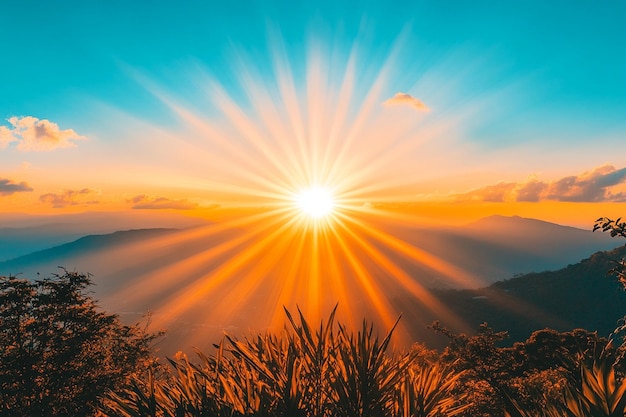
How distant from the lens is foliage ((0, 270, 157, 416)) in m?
20.0

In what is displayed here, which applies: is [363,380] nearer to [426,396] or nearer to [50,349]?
[426,396]

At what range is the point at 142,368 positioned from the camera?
33.2 meters

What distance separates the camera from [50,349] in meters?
21.6

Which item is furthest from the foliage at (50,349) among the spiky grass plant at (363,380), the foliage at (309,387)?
the spiky grass plant at (363,380)

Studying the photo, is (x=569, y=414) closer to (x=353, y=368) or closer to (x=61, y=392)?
(x=353, y=368)

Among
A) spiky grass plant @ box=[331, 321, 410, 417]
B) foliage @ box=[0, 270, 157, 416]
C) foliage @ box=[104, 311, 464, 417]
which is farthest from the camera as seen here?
foliage @ box=[0, 270, 157, 416]

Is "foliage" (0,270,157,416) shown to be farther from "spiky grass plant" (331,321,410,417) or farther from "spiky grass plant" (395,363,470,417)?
"spiky grass plant" (395,363,470,417)

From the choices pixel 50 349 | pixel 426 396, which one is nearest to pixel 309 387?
pixel 426 396

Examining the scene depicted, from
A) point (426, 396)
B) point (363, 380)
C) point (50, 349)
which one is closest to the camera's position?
point (363, 380)

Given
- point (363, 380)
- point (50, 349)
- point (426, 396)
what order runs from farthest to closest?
1. point (50, 349)
2. point (426, 396)
3. point (363, 380)

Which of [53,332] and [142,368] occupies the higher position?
[53,332]

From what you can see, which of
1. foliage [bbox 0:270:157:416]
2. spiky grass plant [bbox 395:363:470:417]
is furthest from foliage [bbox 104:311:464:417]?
foliage [bbox 0:270:157:416]

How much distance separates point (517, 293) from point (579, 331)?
122 m

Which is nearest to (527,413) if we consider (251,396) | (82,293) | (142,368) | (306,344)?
(306,344)
